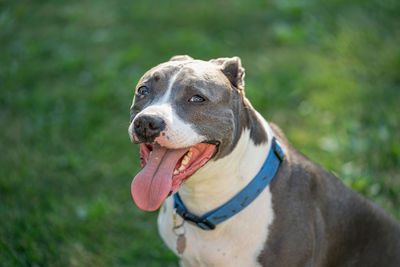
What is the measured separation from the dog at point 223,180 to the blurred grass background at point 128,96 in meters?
1.14

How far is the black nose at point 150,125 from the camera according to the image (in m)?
2.46

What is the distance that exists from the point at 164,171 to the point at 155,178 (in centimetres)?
6

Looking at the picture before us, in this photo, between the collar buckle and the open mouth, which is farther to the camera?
the collar buckle

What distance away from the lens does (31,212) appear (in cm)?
400

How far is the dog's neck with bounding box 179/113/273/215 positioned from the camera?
2.72 m

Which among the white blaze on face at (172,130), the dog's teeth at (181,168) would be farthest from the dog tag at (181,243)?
the white blaze on face at (172,130)

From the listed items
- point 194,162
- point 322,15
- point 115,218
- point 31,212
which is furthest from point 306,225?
point 322,15

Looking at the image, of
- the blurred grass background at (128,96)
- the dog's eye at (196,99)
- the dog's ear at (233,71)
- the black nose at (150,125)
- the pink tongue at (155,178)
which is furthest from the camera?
the blurred grass background at (128,96)

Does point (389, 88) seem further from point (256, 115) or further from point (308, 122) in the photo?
point (256, 115)

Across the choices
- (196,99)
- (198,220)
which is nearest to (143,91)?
(196,99)

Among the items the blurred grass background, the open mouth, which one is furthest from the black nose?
the blurred grass background

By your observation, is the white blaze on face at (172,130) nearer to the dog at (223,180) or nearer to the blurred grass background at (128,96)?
the dog at (223,180)

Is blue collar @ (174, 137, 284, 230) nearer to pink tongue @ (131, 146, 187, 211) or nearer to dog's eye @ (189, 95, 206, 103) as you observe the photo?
pink tongue @ (131, 146, 187, 211)

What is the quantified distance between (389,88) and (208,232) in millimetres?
3804
